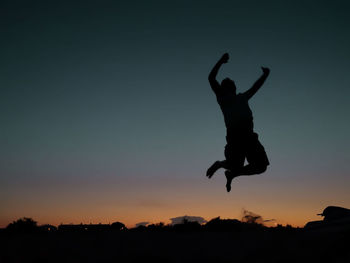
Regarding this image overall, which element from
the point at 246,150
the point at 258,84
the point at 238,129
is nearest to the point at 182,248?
the point at 246,150

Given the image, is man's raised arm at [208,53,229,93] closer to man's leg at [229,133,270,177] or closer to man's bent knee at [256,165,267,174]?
man's leg at [229,133,270,177]

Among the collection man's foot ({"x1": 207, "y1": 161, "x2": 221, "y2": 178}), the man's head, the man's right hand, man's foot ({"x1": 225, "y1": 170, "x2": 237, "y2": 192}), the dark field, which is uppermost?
the man's right hand

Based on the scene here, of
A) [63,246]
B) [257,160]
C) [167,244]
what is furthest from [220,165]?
[63,246]

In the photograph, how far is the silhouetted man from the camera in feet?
16.4

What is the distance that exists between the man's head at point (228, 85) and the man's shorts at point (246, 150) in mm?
876

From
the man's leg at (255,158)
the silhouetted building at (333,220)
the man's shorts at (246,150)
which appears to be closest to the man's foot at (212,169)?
the man's shorts at (246,150)

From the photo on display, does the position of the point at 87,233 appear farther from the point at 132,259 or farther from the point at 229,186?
the point at 229,186

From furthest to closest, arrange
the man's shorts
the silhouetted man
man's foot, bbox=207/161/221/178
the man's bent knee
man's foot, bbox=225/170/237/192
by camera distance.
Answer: man's foot, bbox=207/161/221/178, man's foot, bbox=225/170/237/192, the man's bent knee, the man's shorts, the silhouetted man

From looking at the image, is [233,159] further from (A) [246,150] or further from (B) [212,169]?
(B) [212,169]

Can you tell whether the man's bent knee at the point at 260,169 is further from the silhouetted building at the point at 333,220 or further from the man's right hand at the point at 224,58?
the man's right hand at the point at 224,58

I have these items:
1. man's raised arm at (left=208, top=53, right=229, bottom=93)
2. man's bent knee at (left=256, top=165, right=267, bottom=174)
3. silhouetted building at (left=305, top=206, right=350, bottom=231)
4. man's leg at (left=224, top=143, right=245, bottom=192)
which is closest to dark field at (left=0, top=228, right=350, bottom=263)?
silhouetted building at (left=305, top=206, right=350, bottom=231)

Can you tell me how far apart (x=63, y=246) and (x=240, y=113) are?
4005 millimetres

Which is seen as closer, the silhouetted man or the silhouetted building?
the silhouetted man

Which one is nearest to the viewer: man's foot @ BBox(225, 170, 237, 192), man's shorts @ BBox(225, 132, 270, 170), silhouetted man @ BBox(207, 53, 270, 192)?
silhouetted man @ BBox(207, 53, 270, 192)
